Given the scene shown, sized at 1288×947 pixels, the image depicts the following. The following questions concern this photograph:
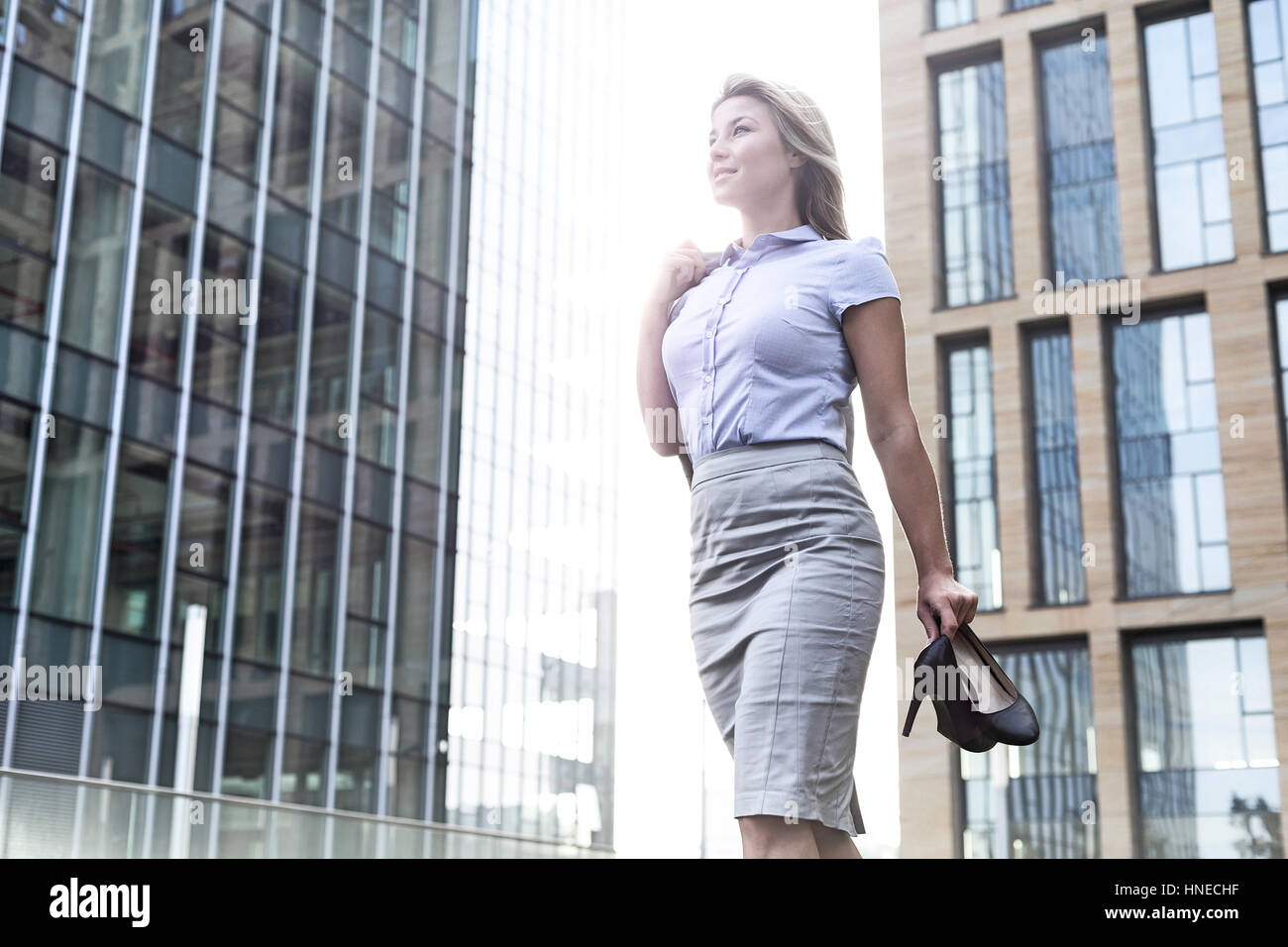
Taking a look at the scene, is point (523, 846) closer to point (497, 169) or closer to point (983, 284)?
point (983, 284)

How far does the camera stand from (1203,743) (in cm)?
1602

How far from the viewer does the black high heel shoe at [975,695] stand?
2.58m

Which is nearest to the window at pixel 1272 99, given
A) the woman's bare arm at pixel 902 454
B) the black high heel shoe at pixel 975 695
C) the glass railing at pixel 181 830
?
the glass railing at pixel 181 830

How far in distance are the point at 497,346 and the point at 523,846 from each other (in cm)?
1976

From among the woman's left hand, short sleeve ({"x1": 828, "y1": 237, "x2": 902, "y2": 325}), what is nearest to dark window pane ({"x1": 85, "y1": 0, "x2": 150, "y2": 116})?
short sleeve ({"x1": 828, "y1": 237, "x2": 902, "y2": 325})

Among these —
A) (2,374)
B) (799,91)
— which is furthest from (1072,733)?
(799,91)

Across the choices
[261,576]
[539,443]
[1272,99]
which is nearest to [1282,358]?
[1272,99]

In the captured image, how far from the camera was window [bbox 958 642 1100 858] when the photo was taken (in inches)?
637

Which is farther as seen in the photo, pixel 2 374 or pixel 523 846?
pixel 2 374

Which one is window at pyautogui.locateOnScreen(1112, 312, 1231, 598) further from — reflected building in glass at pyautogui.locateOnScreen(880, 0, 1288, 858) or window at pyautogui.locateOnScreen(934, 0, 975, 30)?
window at pyautogui.locateOnScreen(934, 0, 975, 30)

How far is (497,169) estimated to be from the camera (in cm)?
2783

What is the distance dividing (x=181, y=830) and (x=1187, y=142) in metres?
14.6

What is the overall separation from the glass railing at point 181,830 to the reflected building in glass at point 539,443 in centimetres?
1684

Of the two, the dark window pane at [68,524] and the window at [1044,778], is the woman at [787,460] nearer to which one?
the window at [1044,778]
